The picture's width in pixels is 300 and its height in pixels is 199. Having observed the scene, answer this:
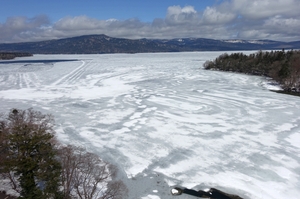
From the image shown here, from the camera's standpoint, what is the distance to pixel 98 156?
14.8 meters

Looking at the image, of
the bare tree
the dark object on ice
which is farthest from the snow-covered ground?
the bare tree

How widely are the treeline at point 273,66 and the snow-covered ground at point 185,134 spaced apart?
19.5 ft

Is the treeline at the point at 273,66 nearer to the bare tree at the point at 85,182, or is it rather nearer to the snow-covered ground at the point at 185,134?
the snow-covered ground at the point at 185,134

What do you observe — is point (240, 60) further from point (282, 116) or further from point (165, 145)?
point (165, 145)

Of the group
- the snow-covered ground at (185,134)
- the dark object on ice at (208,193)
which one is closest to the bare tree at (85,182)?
the snow-covered ground at (185,134)

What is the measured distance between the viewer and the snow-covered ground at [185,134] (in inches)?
490

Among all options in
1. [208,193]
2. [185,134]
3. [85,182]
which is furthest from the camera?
[185,134]

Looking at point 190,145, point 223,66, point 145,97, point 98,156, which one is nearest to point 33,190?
point 98,156

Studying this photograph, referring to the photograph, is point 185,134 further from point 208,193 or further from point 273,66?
point 273,66

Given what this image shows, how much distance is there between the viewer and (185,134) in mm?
18234

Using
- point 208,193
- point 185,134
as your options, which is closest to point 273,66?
point 185,134

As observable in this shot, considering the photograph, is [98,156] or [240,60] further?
[240,60]

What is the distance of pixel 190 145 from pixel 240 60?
5091cm

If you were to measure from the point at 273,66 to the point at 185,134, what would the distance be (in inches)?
1468
